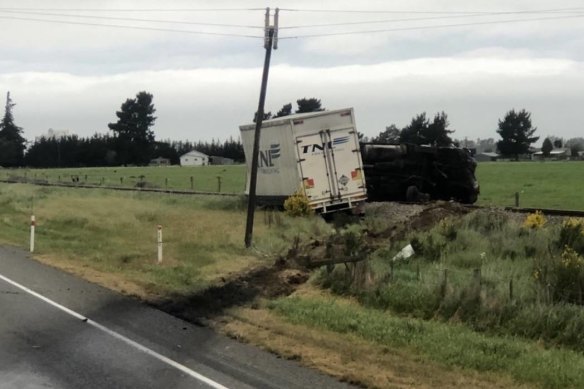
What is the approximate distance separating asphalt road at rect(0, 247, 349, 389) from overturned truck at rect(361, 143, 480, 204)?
1745cm

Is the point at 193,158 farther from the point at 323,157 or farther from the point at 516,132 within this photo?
the point at 323,157

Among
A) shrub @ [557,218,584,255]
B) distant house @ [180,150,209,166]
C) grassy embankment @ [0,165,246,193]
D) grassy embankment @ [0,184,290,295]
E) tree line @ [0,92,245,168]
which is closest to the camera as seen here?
shrub @ [557,218,584,255]

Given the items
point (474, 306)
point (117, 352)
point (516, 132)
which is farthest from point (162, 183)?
point (516, 132)

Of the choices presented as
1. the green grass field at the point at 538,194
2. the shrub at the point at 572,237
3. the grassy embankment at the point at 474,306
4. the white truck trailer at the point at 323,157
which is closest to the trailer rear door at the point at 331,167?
the white truck trailer at the point at 323,157

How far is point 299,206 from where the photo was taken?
78.4ft

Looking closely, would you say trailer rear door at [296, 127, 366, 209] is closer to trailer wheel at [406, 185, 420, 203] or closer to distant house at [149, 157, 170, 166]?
trailer wheel at [406, 185, 420, 203]

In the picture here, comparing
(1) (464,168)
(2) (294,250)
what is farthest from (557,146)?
(2) (294,250)

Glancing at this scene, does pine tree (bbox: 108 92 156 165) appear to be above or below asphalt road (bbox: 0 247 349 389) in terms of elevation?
above

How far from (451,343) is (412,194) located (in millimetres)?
19159

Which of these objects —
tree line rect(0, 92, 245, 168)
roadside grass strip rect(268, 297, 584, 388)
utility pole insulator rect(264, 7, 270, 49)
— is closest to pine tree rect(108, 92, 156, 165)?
tree line rect(0, 92, 245, 168)

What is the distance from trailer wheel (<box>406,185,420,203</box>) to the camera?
27.2m

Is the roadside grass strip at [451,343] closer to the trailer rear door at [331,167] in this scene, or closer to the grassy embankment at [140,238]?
the grassy embankment at [140,238]

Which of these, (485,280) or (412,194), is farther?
(412,194)

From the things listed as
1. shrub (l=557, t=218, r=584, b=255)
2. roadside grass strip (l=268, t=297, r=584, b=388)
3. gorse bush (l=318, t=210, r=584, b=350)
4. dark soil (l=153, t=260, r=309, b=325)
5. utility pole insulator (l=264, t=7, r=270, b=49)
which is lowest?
dark soil (l=153, t=260, r=309, b=325)
